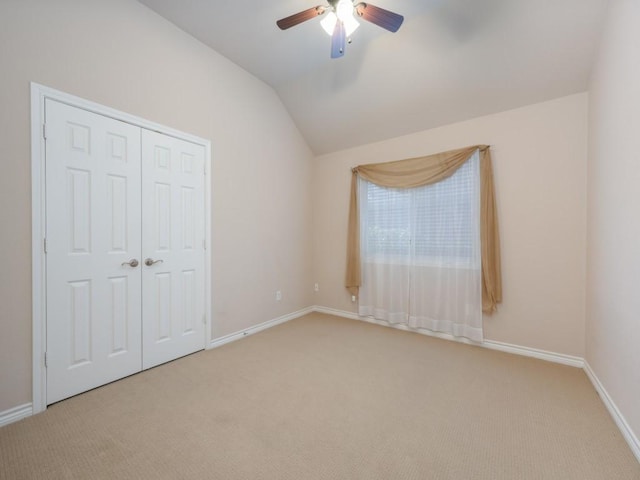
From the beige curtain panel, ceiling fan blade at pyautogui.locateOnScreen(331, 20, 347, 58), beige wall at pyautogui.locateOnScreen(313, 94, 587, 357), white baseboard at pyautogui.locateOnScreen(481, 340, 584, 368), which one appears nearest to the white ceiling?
beige wall at pyautogui.locateOnScreen(313, 94, 587, 357)

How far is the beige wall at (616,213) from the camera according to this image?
158 centimetres

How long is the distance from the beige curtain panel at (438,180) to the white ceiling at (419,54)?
1.47 feet

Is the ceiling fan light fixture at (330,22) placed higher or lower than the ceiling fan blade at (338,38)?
higher

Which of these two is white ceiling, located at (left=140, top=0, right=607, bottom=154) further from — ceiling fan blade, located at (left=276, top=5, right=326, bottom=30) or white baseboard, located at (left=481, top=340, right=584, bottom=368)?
white baseboard, located at (left=481, top=340, right=584, bottom=368)

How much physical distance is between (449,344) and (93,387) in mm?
3360

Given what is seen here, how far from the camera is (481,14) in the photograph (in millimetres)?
2244

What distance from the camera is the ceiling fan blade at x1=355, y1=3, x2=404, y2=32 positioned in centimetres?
183

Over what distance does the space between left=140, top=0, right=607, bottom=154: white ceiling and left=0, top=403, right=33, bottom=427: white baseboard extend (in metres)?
3.22

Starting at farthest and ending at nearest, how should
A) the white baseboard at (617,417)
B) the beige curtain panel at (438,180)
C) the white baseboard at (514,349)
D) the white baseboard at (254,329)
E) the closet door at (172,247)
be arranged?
1. the white baseboard at (254,329)
2. the beige curtain panel at (438,180)
3. the white baseboard at (514,349)
4. the closet door at (172,247)
5. the white baseboard at (617,417)

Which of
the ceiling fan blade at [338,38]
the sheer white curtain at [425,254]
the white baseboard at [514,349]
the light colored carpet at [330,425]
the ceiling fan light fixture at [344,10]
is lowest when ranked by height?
the light colored carpet at [330,425]

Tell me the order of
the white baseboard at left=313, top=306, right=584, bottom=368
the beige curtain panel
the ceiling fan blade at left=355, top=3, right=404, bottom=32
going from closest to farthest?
the ceiling fan blade at left=355, top=3, right=404, bottom=32 < the white baseboard at left=313, top=306, right=584, bottom=368 < the beige curtain panel

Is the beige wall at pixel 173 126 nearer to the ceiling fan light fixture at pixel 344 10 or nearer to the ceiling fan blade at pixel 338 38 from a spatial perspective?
the ceiling fan blade at pixel 338 38

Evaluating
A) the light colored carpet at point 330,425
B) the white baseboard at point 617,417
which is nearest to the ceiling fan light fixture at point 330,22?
the light colored carpet at point 330,425

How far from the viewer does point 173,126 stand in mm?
2641
